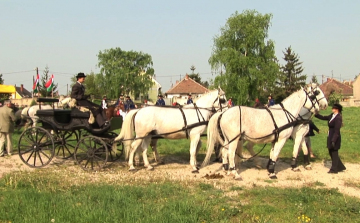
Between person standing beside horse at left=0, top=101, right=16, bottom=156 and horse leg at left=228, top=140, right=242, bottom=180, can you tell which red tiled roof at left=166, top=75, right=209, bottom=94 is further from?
horse leg at left=228, top=140, right=242, bottom=180

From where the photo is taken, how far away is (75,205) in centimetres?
564

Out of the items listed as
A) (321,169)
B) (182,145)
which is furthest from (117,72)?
(321,169)

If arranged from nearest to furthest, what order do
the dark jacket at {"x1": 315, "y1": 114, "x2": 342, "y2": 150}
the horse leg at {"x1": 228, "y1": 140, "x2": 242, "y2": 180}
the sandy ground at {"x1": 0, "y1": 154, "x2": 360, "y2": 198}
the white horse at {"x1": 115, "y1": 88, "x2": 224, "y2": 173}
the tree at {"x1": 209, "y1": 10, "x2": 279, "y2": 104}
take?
the sandy ground at {"x1": 0, "y1": 154, "x2": 360, "y2": 198} → the horse leg at {"x1": 228, "y1": 140, "x2": 242, "y2": 180} → the dark jacket at {"x1": 315, "y1": 114, "x2": 342, "y2": 150} → the white horse at {"x1": 115, "y1": 88, "x2": 224, "y2": 173} → the tree at {"x1": 209, "y1": 10, "x2": 279, "y2": 104}

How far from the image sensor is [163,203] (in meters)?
6.04

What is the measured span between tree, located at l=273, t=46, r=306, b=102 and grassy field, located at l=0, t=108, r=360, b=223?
49715mm

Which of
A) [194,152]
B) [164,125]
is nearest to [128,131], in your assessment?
[164,125]

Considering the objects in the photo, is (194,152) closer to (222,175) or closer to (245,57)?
(222,175)

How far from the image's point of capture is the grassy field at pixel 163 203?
17.4 ft

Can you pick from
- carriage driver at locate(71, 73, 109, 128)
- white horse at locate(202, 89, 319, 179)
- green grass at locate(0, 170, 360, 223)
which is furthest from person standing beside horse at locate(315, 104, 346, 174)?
carriage driver at locate(71, 73, 109, 128)

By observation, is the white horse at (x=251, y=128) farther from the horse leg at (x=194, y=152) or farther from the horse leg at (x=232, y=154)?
the horse leg at (x=194, y=152)

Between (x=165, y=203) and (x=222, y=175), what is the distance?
310cm

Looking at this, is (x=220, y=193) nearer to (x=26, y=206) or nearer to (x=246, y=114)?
(x=246, y=114)

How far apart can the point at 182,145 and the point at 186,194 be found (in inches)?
276

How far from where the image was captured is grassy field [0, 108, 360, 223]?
529cm
